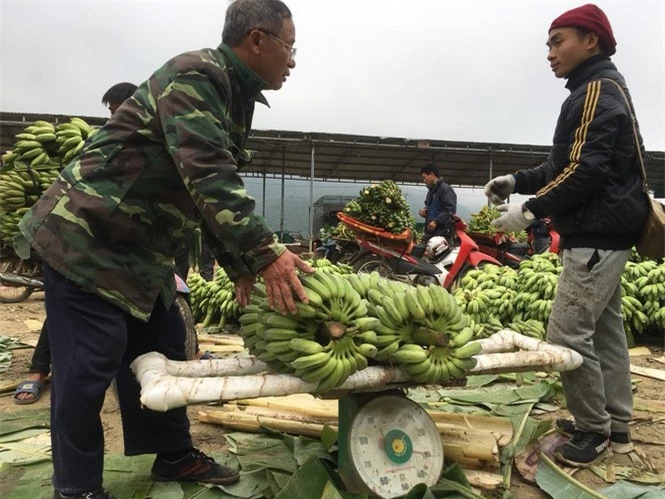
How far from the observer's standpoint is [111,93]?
368 cm

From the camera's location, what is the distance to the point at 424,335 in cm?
203

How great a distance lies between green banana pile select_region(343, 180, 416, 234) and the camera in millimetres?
8453

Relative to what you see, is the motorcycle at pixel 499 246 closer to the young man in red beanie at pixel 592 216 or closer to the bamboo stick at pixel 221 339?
the bamboo stick at pixel 221 339

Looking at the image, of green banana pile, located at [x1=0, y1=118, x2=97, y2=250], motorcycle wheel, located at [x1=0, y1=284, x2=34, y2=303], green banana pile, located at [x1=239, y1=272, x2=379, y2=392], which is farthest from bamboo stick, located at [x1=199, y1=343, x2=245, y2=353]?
motorcycle wheel, located at [x1=0, y1=284, x2=34, y2=303]

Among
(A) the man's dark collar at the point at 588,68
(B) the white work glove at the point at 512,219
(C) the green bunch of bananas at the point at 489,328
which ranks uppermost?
(A) the man's dark collar at the point at 588,68

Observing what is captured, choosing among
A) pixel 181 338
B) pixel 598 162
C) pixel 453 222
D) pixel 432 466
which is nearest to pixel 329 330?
pixel 432 466

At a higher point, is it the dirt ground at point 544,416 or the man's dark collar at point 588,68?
the man's dark collar at point 588,68

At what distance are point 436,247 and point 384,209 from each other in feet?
3.72

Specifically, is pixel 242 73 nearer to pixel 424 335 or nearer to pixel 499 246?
pixel 424 335

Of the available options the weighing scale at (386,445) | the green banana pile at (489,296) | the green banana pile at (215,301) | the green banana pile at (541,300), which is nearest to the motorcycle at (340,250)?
the green banana pile at (215,301)

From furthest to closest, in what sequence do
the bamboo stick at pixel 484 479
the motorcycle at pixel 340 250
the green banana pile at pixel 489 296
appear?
the motorcycle at pixel 340 250 < the green banana pile at pixel 489 296 < the bamboo stick at pixel 484 479

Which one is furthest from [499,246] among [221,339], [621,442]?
[621,442]

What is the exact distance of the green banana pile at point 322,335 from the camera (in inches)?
71.9

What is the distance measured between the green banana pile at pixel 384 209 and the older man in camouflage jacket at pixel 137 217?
6468mm
